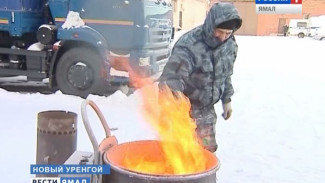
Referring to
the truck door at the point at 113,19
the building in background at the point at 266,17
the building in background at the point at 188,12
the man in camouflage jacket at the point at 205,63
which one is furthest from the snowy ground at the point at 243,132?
the building in background at the point at 266,17

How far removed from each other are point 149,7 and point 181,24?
28.6m

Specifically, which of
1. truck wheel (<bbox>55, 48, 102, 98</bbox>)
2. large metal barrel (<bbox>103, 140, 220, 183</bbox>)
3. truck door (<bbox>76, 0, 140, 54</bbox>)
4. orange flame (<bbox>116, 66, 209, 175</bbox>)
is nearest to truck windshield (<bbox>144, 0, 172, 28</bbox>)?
truck door (<bbox>76, 0, 140, 54</bbox>)

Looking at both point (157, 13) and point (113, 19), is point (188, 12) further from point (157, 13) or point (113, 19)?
point (113, 19)

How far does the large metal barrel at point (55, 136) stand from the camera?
8.74 feet

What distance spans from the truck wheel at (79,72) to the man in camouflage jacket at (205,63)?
14.8 feet

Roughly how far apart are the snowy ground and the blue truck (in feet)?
1.55

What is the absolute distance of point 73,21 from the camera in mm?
7867

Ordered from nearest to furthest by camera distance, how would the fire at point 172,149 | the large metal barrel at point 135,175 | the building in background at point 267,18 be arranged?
the large metal barrel at point 135,175 → the fire at point 172,149 → the building in background at point 267,18

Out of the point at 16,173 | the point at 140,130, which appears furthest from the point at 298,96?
the point at 16,173

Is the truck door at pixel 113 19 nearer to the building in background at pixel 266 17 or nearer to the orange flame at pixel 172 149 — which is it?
the orange flame at pixel 172 149

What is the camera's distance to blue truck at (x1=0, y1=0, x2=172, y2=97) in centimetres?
768

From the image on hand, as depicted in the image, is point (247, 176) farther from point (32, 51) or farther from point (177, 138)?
point (32, 51)

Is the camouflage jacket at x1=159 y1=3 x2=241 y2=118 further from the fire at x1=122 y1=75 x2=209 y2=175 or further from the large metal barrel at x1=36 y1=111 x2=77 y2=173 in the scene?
the large metal barrel at x1=36 y1=111 x2=77 y2=173

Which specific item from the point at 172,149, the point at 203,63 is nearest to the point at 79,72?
the point at 203,63
